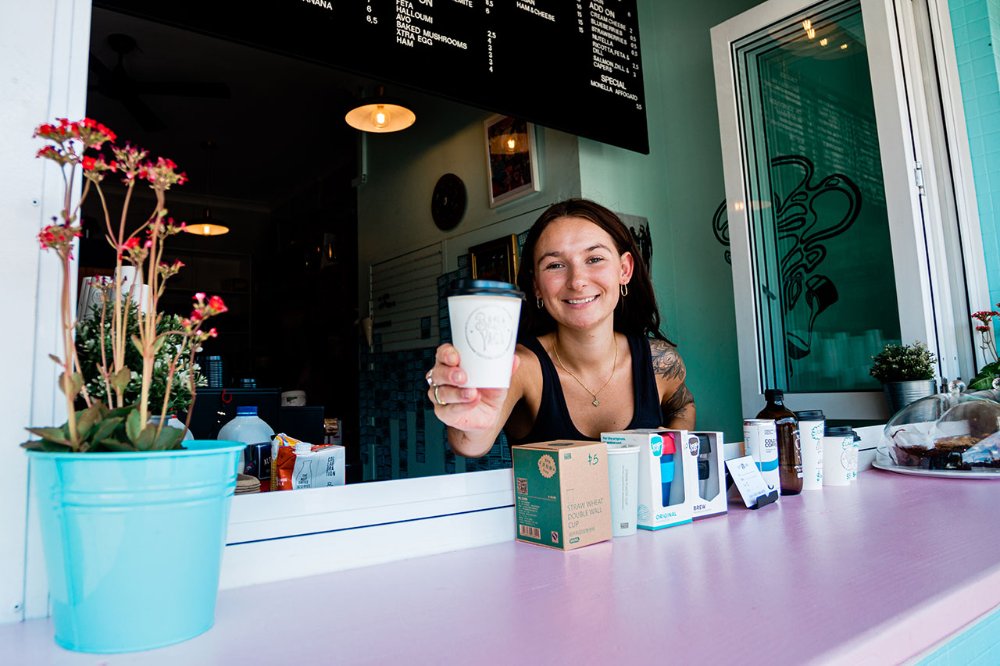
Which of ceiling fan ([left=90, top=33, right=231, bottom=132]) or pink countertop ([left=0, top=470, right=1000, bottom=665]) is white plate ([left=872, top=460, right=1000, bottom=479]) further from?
ceiling fan ([left=90, top=33, right=231, bottom=132])

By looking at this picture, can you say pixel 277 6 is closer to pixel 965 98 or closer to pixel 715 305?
pixel 715 305

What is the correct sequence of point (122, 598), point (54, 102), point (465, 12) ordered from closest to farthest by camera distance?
point (122, 598) → point (54, 102) → point (465, 12)

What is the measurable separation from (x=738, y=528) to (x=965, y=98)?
2181 mm

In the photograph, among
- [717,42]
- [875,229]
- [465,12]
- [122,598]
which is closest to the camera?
[122,598]

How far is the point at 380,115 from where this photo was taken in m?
3.43

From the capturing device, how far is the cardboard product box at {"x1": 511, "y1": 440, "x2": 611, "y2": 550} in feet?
3.37

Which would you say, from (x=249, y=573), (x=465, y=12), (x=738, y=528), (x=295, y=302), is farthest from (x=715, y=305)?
(x=295, y=302)

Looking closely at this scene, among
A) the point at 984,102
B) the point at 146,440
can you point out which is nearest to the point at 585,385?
the point at 146,440

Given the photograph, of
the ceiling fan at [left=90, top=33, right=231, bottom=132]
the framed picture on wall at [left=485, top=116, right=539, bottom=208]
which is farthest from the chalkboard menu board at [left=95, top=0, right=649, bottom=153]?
the ceiling fan at [left=90, top=33, right=231, bottom=132]

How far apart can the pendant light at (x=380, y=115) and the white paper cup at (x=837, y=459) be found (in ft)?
8.59

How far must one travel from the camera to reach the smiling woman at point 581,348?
1713mm

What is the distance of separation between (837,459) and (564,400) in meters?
0.67

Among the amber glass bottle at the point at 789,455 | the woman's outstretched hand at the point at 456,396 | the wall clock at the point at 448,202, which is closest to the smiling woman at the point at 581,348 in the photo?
the amber glass bottle at the point at 789,455

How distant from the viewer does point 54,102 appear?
2.70 feet
